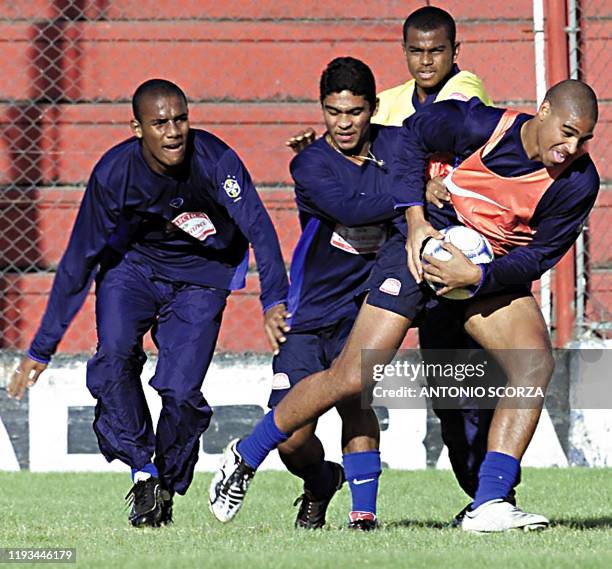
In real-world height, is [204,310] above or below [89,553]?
above

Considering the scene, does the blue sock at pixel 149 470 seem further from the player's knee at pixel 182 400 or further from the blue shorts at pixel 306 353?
the blue shorts at pixel 306 353

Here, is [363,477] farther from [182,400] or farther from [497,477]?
[182,400]

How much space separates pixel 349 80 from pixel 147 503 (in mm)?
2191

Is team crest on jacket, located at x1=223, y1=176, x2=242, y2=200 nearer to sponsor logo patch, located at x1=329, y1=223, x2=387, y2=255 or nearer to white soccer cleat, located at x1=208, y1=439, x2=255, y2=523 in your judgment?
sponsor logo patch, located at x1=329, y1=223, x2=387, y2=255

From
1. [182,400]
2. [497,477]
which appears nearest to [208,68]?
[182,400]

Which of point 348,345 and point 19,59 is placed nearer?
point 348,345

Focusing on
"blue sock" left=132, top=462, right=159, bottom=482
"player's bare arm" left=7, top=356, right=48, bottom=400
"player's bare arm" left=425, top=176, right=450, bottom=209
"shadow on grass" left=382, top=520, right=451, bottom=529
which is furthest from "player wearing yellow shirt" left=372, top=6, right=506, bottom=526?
"player's bare arm" left=7, top=356, right=48, bottom=400

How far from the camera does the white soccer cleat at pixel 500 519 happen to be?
5430 millimetres

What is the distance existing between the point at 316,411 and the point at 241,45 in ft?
15.7

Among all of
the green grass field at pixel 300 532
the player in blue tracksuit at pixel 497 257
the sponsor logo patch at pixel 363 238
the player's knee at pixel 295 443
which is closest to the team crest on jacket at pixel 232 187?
the sponsor logo patch at pixel 363 238

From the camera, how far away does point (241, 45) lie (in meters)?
9.96

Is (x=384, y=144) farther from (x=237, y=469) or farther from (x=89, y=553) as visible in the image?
(x=89, y=553)

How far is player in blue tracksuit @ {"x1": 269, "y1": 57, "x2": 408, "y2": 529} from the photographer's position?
6.09 meters

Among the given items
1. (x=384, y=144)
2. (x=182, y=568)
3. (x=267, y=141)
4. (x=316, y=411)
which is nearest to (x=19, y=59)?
(x=267, y=141)
